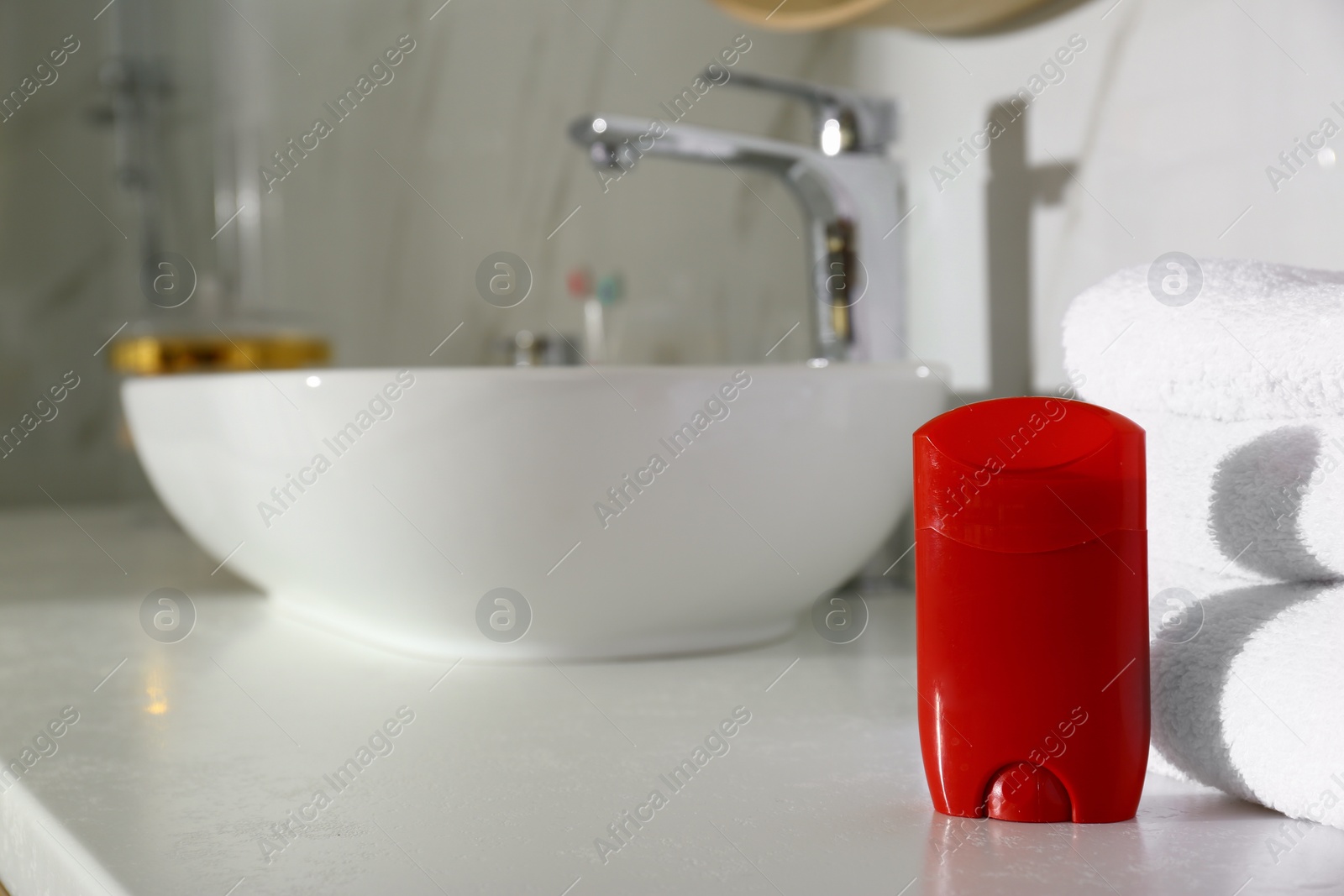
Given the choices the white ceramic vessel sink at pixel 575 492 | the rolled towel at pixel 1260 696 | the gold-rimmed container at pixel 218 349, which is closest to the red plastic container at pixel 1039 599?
the rolled towel at pixel 1260 696

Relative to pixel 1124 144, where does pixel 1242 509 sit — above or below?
below

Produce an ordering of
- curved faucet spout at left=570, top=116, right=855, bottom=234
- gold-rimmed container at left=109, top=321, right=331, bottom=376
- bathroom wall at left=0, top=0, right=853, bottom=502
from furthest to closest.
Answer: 1. gold-rimmed container at left=109, top=321, right=331, bottom=376
2. bathroom wall at left=0, top=0, right=853, bottom=502
3. curved faucet spout at left=570, top=116, right=855, bottom=234

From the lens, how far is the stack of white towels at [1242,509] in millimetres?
377

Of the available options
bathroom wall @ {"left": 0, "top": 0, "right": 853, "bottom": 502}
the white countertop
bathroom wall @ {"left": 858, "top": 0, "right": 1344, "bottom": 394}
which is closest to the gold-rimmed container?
bathroom wall @ {"left": 0, "top": 0, "right": 853, "bottom": 502}

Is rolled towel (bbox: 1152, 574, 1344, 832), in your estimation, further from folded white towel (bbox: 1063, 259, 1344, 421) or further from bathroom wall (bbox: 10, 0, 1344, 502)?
bathroom wall (bbox: 10, 0, 1344, 502)

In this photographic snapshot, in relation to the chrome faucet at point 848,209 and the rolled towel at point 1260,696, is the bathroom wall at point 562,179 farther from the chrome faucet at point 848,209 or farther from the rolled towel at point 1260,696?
the rolled towel at point 1260,696

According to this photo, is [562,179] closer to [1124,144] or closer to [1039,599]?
[1124,144]

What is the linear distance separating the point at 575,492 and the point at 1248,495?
1.04 ft

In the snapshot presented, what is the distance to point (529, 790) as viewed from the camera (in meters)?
0.46

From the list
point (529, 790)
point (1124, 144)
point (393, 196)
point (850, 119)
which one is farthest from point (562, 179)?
point (529, 790)

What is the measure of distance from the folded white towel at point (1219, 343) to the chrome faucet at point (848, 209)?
38 cm

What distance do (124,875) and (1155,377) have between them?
37 centimetres

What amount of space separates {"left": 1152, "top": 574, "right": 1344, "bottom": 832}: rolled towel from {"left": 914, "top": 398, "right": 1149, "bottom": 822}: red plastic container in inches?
0.9

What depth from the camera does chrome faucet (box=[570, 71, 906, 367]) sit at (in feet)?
2.74
